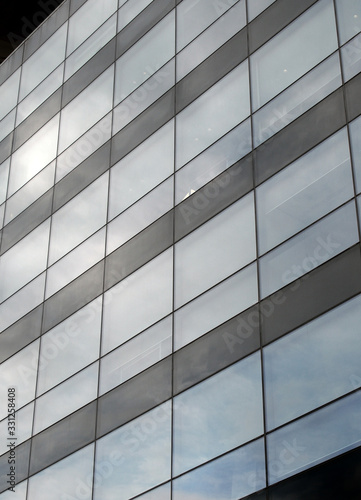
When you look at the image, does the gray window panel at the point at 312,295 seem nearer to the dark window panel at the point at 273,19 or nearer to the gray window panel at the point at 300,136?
the gray window panel at the point at 300,136

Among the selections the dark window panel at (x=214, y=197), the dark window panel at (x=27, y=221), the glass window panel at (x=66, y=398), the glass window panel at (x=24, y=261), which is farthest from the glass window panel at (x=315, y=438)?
the dark window panel at (x=27, y=221)

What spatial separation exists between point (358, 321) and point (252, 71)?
8858 mm

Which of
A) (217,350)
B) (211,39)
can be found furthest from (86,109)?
(217,350)

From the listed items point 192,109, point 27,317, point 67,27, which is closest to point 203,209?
point 192,109

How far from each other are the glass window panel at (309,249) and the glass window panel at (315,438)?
11.0 feet

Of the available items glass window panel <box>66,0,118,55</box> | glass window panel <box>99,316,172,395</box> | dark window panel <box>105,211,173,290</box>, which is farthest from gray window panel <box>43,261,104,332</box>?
glass window panel <box>66,0,118,55</box>

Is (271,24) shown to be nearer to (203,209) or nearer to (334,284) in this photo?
(203,209)

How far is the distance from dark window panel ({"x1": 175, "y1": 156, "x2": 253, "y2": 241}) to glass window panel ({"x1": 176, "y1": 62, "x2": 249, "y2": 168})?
1519 millimetres

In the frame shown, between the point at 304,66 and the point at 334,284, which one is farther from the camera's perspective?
the point at 304,66

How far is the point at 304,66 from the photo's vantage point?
2162cm

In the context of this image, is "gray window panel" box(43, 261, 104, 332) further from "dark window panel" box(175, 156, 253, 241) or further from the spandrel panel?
the spandrel panel

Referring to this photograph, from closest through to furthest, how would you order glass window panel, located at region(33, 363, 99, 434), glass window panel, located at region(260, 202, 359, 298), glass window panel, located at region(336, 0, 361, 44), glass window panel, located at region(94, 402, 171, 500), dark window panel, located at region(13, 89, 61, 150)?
glass window panel, located at region(260, 202, 359, 298), glass window panel, located at region(94, 402, 171, 500), glass window panel, located at region(336, 0, 361, 44), glass window panel, located at region(33, 363, 99, 434), dark window panel, located at region(13, 89, 61, 150)

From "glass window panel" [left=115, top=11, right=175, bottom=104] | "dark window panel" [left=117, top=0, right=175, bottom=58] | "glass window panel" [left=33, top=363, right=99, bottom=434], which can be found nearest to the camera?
"glass window panel" [left=33, top=363, right=99, bottom=434]

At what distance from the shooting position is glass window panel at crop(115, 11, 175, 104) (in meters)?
27.3
